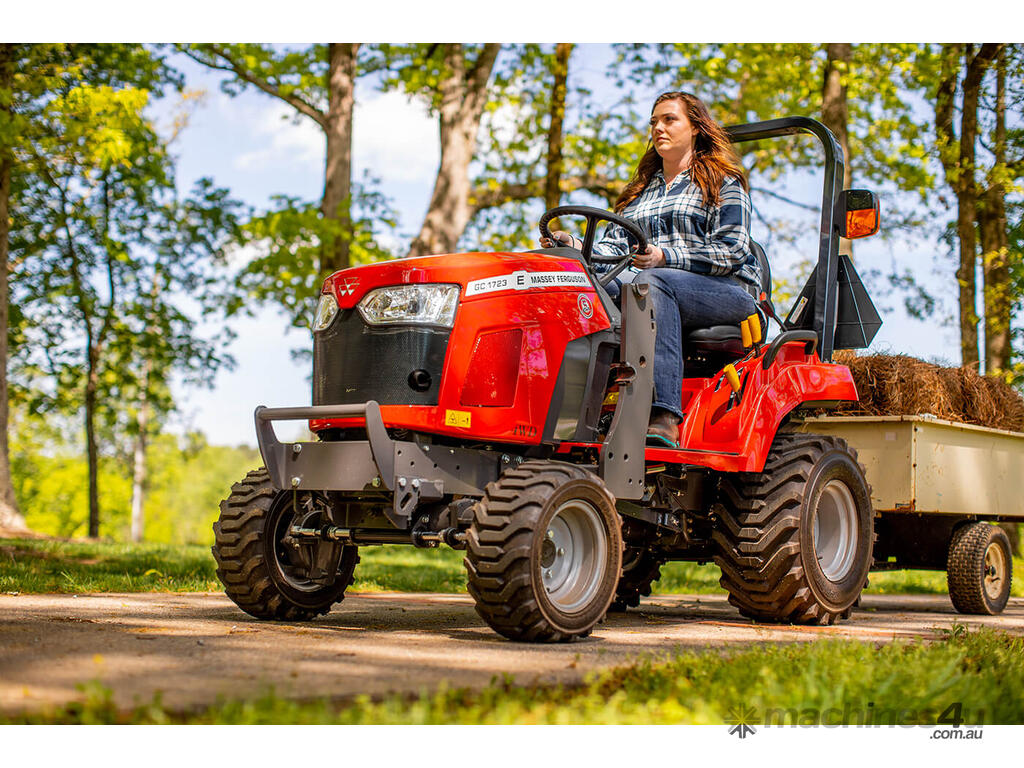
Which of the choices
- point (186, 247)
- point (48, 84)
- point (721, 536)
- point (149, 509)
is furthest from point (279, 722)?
point (149, 509)

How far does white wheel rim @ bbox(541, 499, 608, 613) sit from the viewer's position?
4438 millimetres

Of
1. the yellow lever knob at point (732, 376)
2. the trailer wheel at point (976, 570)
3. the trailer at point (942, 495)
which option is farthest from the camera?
the trailer wheel at point (976, 570)

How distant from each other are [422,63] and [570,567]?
1520cm

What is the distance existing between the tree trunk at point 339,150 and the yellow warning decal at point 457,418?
37.2ft

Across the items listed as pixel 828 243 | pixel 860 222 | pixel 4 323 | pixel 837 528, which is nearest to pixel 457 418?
pixel 837 528

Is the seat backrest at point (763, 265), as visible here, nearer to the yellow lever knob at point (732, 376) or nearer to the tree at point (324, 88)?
the yellow lever knob at point (732, 376)

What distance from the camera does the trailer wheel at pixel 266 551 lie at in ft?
16.1

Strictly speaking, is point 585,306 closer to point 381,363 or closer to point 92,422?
point 381,363

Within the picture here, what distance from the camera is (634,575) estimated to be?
6.64 meters

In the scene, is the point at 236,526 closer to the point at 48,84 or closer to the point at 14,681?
the point at 14,681

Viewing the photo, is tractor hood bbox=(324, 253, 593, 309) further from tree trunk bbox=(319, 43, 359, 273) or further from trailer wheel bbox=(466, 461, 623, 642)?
tree trunk bbox=(319, 43, 359, 273)

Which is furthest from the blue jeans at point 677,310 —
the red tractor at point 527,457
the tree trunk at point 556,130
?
the tree trunk at point 556,130

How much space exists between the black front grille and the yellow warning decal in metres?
0.08

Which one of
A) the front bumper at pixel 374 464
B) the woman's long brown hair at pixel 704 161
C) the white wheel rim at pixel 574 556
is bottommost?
the white wheel rim at pixel 574 556
